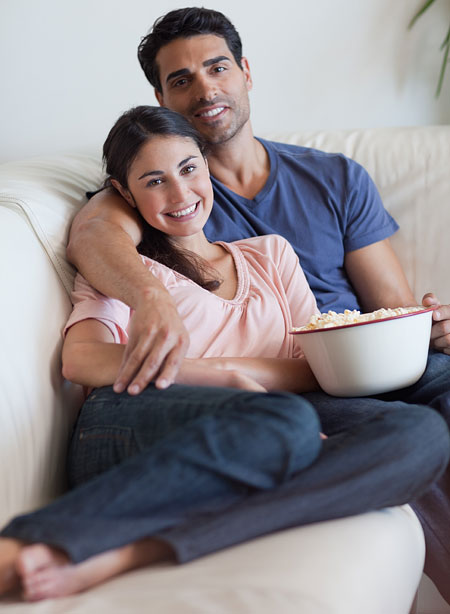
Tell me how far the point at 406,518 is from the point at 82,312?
2.24ft

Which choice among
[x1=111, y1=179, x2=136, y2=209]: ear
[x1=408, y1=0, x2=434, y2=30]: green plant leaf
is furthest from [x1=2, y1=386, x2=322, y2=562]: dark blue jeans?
[x1=408, y1=0, x2=434, y2=30]: green plant leaf

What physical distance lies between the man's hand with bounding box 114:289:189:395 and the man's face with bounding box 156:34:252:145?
2.71 ft

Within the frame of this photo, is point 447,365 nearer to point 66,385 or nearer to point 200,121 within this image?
point 66,385

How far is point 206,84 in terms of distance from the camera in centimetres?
180

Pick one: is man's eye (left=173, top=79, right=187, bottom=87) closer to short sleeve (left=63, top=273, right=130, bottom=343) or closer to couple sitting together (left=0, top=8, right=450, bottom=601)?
couple sitting together (left=0, top=8, right=450, bottom=601)

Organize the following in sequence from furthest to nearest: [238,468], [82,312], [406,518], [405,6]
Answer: [405,6], [82,312], [406,518], [238,468]

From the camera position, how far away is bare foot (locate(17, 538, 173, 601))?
846mm

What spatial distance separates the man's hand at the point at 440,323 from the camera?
4.89 ft

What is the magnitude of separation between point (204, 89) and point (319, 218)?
436mm

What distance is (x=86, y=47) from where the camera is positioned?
217 centimetres

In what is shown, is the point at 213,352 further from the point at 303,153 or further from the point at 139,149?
the point at 303,153

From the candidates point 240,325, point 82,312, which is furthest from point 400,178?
point 82,312

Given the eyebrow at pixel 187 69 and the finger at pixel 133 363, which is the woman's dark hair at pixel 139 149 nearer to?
the eyebrow at pixel 187 69

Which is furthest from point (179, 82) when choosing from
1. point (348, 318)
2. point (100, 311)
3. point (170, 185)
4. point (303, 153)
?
point (348, 318)
